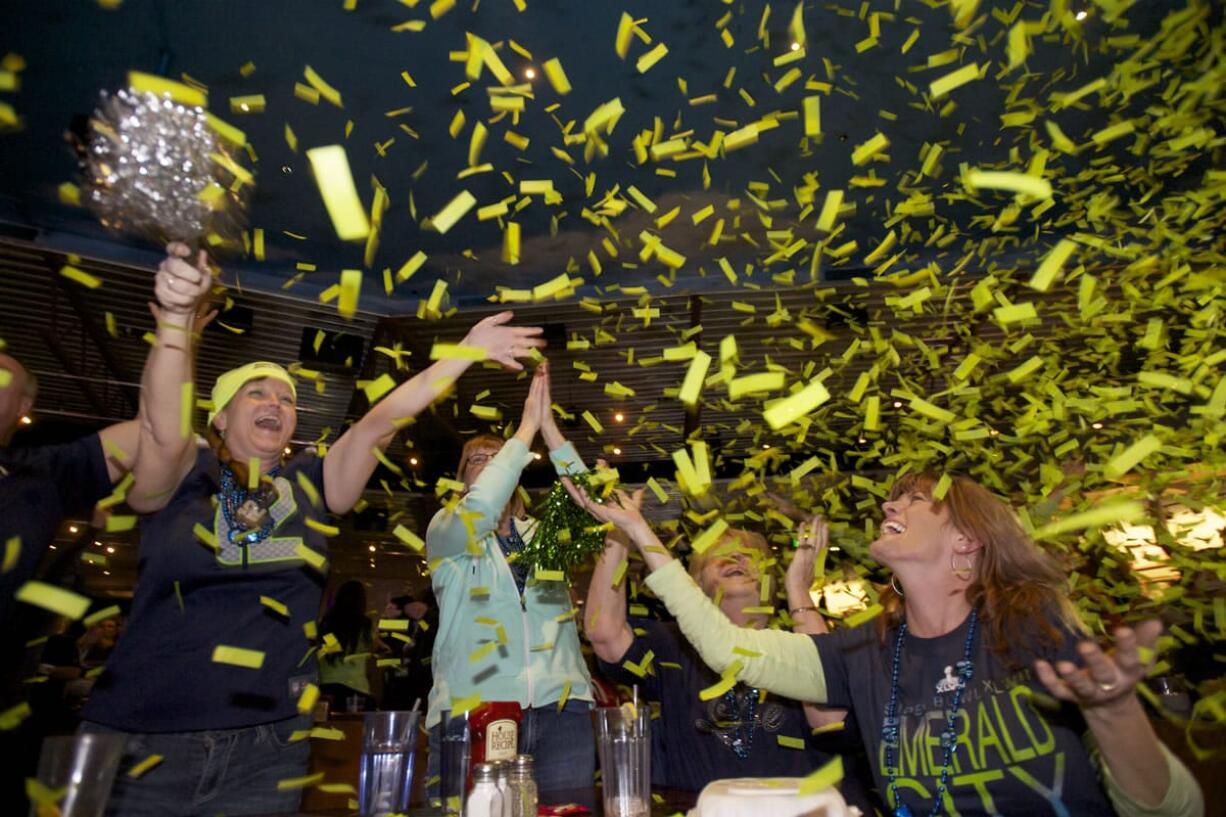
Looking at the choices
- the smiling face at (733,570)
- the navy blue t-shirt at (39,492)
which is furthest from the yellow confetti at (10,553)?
the smiling face at (733,570)

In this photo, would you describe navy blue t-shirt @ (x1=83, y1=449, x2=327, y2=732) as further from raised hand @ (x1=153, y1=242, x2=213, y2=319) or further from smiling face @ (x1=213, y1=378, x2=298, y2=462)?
raised hand @ (x1=153, y1=242, x2=213, y2=319)

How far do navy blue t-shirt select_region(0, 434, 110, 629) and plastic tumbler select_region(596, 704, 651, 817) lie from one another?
1380 millimetres

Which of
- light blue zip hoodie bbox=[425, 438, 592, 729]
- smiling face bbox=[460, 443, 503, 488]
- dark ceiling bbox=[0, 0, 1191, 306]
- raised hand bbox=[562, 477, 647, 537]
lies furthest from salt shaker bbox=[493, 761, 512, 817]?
dark ceiling bbox=[0, 0, 1191, 306]

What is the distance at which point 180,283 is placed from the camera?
160 cm

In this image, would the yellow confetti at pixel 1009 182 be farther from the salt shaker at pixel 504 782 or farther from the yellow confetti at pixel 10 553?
the yellow confetti at pixel 10 553

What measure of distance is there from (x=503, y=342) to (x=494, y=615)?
33.6 inches

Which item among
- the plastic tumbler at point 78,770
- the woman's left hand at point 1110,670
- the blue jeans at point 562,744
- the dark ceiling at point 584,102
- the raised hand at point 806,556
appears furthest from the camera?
the dark ceiling at point 584,102

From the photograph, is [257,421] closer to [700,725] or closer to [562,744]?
[562,744]

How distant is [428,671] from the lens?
447 centimetres

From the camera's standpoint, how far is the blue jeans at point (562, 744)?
2.21 meters

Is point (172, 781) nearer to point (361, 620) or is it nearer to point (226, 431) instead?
point (226, 431)

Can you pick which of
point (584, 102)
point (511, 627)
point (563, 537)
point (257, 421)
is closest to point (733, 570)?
point (563, 537)

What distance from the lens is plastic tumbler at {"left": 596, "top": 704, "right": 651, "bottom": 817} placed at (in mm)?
1351

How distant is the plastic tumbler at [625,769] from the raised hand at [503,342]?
894 mm
